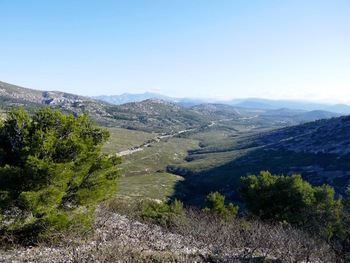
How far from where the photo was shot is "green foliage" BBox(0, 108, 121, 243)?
15.4 meters

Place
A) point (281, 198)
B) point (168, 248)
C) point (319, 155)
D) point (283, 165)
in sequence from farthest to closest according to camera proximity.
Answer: point (283, 165) < point (319, 155) < point (281, 198) < point (168, 248)

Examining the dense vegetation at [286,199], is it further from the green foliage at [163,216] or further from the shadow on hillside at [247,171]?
the shadow on hillside at [247,171]

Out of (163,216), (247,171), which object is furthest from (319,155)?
(163,216)

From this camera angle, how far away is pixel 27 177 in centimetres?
1595

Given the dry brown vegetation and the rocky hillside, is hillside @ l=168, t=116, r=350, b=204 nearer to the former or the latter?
the rocky hillside

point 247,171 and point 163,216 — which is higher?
point 163,216

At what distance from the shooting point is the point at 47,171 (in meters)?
15.8

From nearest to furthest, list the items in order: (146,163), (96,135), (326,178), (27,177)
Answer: (27,177) → (96,135) → (326,178) → (146,163)

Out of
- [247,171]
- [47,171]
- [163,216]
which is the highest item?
[47,171]

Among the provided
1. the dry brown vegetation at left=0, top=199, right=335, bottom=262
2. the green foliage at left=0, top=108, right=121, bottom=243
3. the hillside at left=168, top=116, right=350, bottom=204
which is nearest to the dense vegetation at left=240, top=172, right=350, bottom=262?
the dry brown vegetation at left=0, top=199, right=335, bottom=262

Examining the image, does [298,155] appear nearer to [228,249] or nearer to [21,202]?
[228,249]

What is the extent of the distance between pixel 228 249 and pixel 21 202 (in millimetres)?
14366

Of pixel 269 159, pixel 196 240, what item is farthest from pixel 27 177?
pixel 269 159

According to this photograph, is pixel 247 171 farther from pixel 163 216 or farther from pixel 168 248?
pixel 168 248
